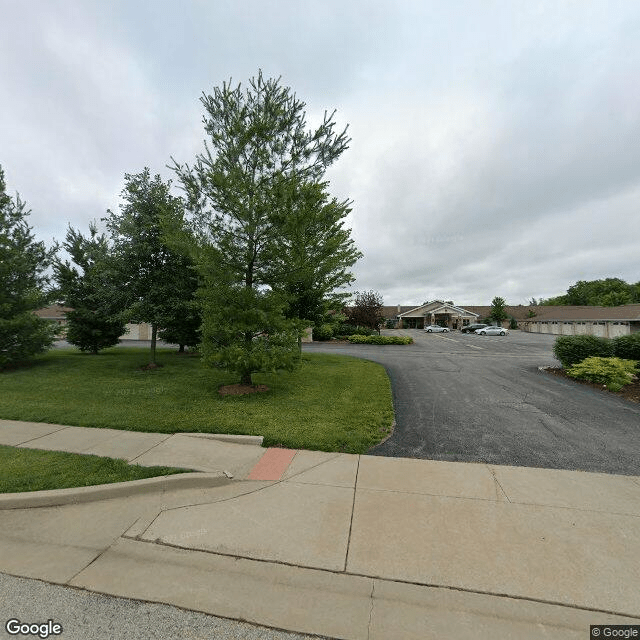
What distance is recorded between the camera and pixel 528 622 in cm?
220

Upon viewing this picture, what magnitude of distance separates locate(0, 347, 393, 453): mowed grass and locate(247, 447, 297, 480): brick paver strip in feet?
0.81

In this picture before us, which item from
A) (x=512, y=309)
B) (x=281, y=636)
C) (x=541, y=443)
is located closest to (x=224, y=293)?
(x=281, y=636)

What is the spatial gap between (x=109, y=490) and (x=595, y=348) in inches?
588

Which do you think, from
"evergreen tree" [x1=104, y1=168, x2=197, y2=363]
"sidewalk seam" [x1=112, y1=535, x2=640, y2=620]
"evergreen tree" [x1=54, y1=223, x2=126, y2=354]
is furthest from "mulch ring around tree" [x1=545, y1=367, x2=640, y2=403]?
"evergreen tree" [x1=54, y1=223, x2=126, y2=354]

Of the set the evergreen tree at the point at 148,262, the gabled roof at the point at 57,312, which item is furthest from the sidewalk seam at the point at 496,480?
the gabled roof at the point at 57,312

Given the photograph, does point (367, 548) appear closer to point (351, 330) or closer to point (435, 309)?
point (351, 330)

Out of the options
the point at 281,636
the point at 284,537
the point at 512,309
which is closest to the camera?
the point at 281,636

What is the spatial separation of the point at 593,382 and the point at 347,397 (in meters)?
8.23

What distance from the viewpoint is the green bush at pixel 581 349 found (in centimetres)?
1141

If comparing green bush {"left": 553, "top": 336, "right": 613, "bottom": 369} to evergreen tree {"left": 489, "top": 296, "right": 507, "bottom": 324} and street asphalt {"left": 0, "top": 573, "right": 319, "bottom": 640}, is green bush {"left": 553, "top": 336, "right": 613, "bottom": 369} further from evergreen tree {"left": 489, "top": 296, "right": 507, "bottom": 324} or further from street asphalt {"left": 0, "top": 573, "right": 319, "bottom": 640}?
evergreen tree {"left": 489, "top": 296, "right": 507, "bottom": 324}

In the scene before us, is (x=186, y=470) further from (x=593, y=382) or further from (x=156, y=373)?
(x=593, y=382)

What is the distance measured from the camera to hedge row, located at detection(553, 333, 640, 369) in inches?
425

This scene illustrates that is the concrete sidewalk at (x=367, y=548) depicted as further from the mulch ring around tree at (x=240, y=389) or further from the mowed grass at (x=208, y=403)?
the mulch ring around tree at (x=240, y=389)

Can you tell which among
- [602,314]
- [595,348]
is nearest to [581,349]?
[595,348]
